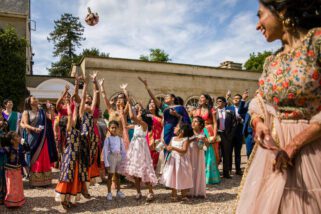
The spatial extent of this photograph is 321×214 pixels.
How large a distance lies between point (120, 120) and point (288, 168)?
16.4 feet

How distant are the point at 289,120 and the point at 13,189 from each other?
179 inches

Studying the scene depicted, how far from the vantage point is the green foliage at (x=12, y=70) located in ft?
61.4

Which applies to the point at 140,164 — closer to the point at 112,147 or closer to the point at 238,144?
the point at 112,147

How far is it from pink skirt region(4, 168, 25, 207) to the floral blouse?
14.7ft

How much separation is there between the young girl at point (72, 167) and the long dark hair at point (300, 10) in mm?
3776

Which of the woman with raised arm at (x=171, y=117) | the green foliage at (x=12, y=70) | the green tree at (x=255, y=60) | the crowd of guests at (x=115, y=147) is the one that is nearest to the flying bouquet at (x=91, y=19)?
the crowd of guests at (x=115, y=147)

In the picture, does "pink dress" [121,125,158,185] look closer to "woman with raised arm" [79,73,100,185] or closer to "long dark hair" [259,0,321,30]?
"woman with raised arm" [79,73,100,185]

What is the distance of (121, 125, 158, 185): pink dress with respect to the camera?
5.18 meters

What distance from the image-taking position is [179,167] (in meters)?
5.09

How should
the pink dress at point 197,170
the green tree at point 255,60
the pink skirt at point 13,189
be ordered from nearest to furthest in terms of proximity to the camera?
the pink skirt at point 13,189 → the pink dress at point 197,170 → the green tree at point 255,60

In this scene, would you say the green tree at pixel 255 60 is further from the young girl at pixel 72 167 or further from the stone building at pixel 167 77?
the young girl at pixel 72 167

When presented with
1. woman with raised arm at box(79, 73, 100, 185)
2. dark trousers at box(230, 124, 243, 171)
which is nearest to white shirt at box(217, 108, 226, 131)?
dark trousers at box(230, 124, 243, 171)

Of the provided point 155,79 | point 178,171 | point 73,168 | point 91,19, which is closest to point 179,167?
point 178,171

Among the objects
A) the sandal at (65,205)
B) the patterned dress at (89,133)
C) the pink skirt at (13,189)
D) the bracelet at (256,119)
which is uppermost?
the bracelet at (256,119)
